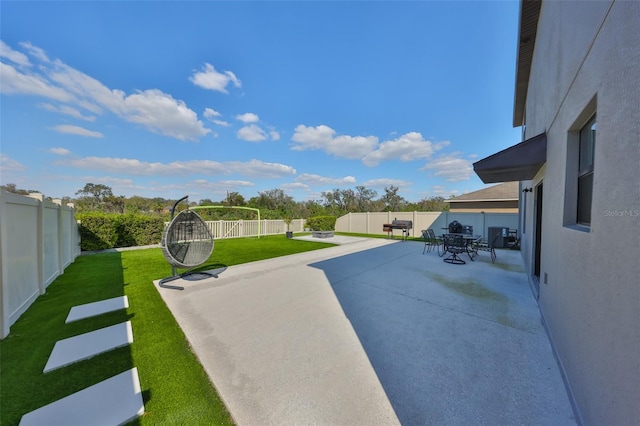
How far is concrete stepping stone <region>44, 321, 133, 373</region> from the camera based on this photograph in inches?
97.4

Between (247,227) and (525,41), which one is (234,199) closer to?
(247,227)

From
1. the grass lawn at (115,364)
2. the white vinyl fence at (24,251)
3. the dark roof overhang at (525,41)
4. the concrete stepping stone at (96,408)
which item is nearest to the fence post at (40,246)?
the white vinyl fence at (24,251)

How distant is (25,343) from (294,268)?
192 inches

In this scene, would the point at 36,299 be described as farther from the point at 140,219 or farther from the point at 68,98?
the point at 68,98

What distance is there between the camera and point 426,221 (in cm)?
1533

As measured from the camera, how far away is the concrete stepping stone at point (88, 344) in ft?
8.12

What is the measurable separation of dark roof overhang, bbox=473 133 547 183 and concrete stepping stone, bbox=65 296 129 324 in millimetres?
7001

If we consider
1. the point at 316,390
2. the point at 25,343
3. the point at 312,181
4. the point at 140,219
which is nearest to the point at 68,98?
the point at 140,219

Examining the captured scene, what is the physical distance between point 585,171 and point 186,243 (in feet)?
24.2

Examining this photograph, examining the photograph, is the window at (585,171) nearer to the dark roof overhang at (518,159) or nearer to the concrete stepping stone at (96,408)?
the dark roof overhang at (518,159)

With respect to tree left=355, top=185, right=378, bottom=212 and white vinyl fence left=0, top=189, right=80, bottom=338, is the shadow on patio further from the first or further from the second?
tree left=355, top=185, right=378, bottom=212

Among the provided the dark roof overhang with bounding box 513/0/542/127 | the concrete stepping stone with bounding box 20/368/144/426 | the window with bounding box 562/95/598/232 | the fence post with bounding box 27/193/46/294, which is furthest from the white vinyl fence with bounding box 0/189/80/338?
the dark roof overhang with bounding box 513/0/542/127

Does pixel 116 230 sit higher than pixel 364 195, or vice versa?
pixel 364 195

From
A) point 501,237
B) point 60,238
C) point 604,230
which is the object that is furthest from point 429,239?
point 60,238
